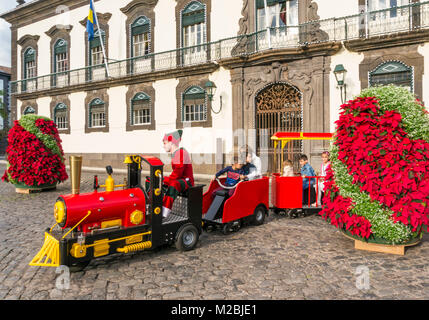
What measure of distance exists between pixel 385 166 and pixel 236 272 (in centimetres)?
249

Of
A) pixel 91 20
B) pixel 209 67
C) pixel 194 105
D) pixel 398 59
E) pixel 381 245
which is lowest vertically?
pixel 381 245

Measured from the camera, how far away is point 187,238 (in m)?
5.05

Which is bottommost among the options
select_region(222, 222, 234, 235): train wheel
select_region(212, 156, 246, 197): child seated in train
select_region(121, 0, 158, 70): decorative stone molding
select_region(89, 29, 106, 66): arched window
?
select_region(222, 222, 234, 235): train wheel

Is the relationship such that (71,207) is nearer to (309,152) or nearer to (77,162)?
(77,162)

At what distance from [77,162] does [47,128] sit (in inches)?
321

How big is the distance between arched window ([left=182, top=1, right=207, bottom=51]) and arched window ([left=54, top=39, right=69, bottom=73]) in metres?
9.73

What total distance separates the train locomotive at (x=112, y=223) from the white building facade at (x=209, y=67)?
969 centimetres

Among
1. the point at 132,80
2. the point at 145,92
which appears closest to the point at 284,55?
the point at 145,92

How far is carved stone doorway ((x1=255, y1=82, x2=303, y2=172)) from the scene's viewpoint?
1407 centimetres

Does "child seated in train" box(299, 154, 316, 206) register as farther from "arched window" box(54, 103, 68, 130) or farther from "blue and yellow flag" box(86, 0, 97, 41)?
"arched window" box(54, 103, 68, 130)

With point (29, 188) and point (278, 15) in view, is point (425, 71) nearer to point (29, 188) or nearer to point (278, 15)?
point (278, 15)

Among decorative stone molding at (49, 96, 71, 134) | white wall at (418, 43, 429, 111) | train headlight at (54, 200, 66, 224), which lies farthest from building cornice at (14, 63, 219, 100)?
train headlight at (54, 200, 66, 224)

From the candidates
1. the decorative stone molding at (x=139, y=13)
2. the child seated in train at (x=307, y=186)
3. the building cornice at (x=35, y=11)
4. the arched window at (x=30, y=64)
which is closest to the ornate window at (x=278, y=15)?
the decorative stone molding at (x=139, y=13)
